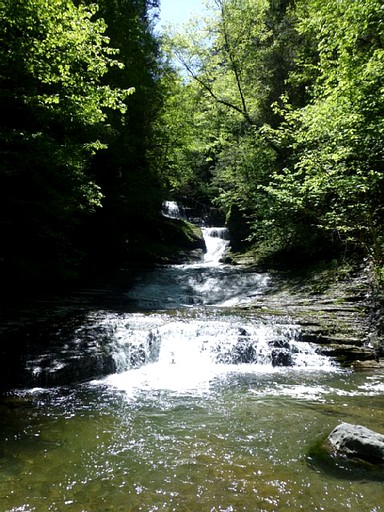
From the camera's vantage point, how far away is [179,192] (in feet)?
115

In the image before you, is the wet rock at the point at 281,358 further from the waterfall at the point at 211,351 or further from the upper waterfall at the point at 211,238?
the upper waterfall at the point at 211,238

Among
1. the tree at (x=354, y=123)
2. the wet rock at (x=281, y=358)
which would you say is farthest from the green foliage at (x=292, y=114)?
the wet rock at (x=281, y=358)

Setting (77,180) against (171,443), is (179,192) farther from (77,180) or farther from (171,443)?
(171,443)

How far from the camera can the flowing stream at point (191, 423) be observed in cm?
326

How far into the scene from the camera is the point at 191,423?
491cm

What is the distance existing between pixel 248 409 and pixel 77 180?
760 centimetres

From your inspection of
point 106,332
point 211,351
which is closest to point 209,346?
point 211,351

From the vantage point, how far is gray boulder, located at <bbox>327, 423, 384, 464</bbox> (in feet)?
12.2

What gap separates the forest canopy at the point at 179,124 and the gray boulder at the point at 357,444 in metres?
6.96

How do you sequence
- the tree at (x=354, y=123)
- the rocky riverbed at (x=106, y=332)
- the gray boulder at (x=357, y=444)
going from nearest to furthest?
the gray boulder at (x=357, y=444)
the rocky riverbed at (x=106, y=332)
the tree at (x=354, y=123)

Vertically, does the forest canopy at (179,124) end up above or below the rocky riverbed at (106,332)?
above

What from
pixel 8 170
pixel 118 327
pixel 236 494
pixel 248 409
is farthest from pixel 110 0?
pixel 236 494

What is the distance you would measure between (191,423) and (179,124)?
64.4 feet

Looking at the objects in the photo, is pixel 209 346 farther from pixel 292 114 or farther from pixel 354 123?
pixel 292 114
